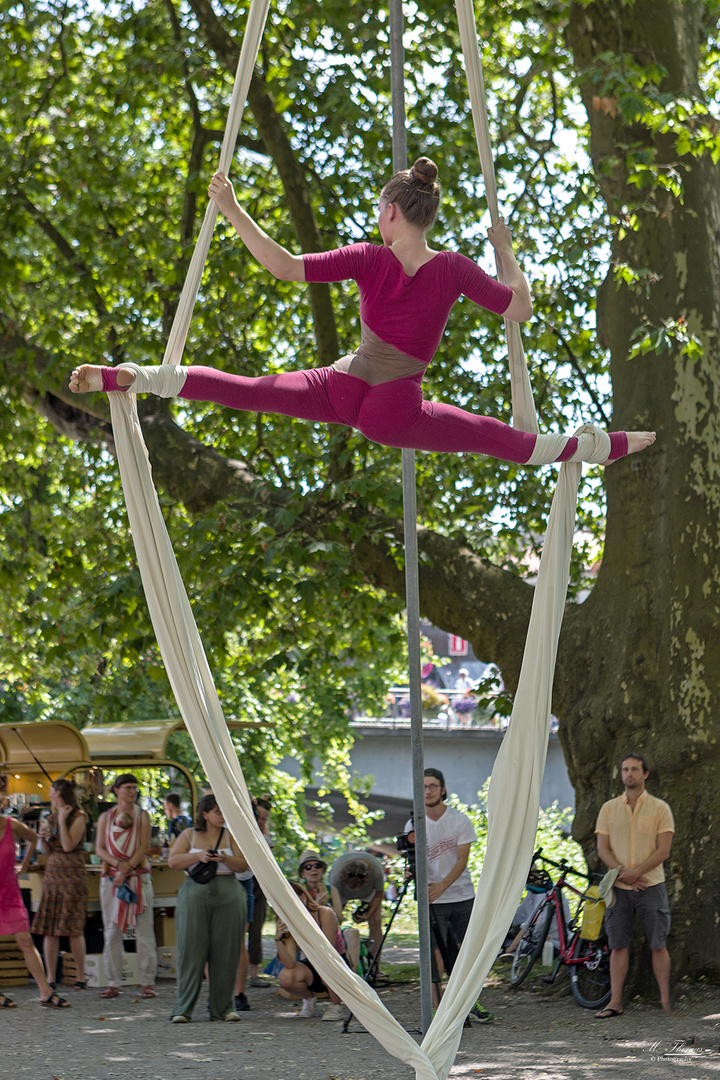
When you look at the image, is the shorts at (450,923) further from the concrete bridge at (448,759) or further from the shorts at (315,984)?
the concrete bridge at (448,759)

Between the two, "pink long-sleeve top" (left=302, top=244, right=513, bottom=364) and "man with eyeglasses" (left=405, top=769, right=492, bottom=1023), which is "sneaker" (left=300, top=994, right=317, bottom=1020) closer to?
"man with eyeglasses" (left=405, top=769, right=492, bottom=1023)

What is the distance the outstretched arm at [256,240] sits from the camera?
3.19 metres

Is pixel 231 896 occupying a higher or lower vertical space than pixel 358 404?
lower

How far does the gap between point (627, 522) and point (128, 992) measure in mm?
4480

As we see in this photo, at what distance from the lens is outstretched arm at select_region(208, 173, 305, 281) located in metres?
3.19

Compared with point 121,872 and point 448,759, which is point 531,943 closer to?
point 121,872

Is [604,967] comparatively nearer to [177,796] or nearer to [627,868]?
[627,868]

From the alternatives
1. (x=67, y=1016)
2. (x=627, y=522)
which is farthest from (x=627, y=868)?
(x=67, y=1016)

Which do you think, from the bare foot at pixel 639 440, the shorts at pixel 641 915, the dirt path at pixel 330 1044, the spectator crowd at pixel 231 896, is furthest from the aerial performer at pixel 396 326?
the shorts at pixel 641 915

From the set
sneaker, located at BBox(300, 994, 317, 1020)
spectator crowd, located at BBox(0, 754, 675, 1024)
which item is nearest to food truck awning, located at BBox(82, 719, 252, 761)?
spectator crowd, located at BBox(0, 754, 675, 1024)

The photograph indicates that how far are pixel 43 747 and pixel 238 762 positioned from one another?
7.64 m

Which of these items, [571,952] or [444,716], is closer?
[571,952]

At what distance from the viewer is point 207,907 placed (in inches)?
247

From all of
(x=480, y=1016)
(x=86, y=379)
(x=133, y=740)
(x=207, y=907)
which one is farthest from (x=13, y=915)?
(x=86, y=379)
